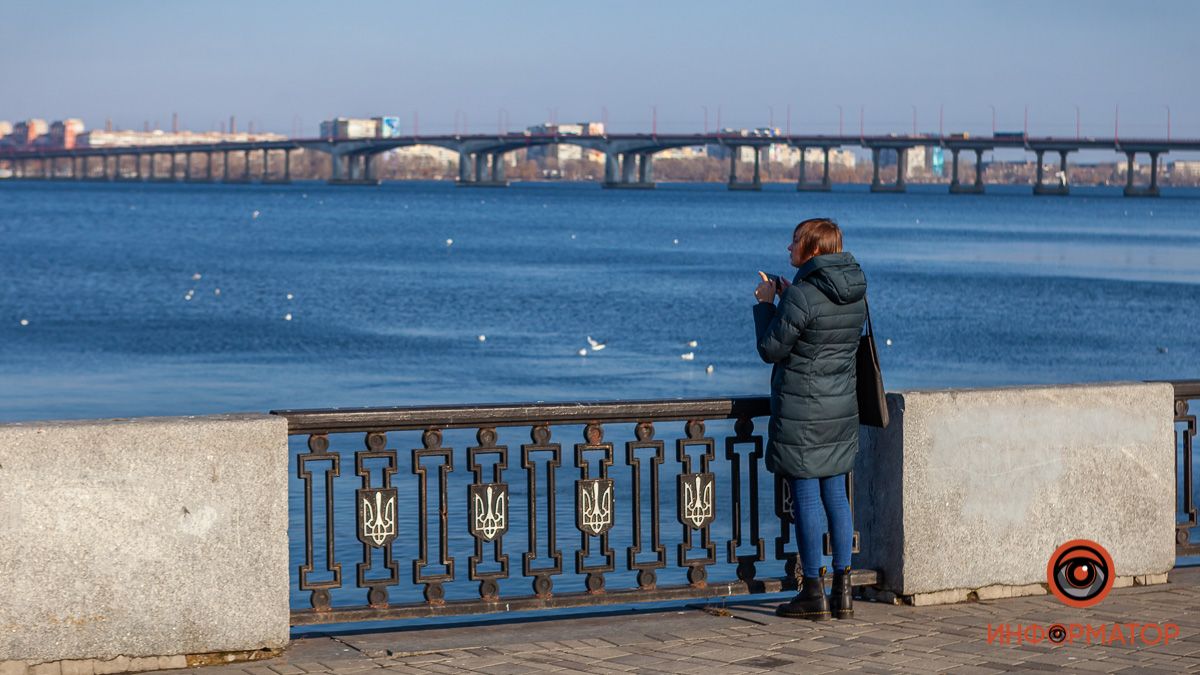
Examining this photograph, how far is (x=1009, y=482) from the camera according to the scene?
7.32 metres

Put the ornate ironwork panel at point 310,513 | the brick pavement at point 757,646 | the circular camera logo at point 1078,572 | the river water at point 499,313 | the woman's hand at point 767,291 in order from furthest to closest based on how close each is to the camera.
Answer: the river water at point 499,313 < the circular camera logo at point 1078,572 < the woman's hand at point 767,291 < the ornate ironwork panel at point 310,513 < the brick pavement at point 757,646

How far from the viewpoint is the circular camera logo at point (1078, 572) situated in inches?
293

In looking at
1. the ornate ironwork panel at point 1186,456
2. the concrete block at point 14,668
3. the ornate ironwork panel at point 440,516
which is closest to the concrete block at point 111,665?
the concrete block at point 14,668

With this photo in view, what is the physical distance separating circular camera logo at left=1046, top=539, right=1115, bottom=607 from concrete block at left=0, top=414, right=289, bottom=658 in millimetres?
3396

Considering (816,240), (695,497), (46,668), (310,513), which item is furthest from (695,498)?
(46,668)

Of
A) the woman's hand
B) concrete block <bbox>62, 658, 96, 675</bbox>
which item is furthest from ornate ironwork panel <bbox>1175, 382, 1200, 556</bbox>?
concrete block <bbox>62, 658, 96, 675</bbox>

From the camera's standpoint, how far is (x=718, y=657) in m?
6.26

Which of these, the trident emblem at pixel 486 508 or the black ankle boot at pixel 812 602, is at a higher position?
the trident emblem at pixel 486 508

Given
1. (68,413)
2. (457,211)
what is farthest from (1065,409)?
(457,211)

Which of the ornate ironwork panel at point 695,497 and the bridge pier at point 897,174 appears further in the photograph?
the bridge pier at point 897,174

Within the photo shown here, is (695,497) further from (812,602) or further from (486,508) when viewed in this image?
(486,508)

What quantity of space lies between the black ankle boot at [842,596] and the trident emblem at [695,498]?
640 millimetres

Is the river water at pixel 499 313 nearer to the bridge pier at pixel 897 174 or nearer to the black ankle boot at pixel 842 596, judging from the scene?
the black ankle boot at pixel 842 596

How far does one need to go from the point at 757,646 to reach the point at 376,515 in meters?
1.58
